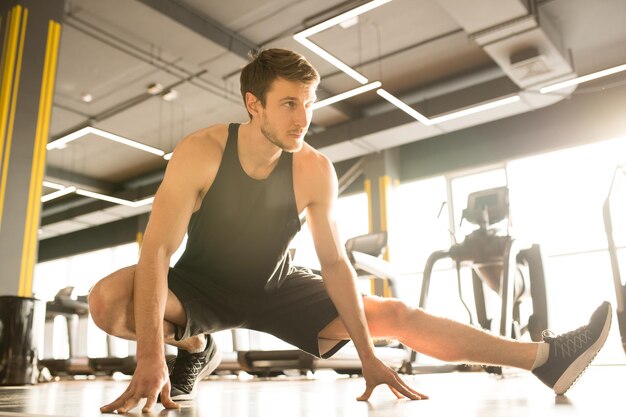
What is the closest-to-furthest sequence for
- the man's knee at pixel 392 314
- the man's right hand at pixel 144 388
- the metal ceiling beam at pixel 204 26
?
1. the man's right hand at pixel 144 388
2. the man's knee at pixel 392 314
3. the metal ceiling beam at pixel 204 26

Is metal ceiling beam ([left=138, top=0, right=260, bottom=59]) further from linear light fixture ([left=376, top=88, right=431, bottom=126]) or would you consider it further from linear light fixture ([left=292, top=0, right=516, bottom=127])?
linear light fixture ([left=376, top=88, right=431, bottom=126])

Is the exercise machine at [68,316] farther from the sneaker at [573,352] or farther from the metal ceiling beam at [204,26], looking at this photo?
the sneaker at [573,352]

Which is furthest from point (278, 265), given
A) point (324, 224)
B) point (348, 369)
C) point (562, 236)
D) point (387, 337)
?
point (562, 236)

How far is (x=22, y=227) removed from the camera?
4.02 metres

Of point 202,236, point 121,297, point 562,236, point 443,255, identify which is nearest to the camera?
point 121,297

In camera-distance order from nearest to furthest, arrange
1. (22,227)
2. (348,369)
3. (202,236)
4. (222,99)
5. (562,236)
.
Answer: (202,236) → (22,227) → (348,369) → (562,236) → (222,99)

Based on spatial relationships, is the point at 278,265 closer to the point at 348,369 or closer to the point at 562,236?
the point at 348,369

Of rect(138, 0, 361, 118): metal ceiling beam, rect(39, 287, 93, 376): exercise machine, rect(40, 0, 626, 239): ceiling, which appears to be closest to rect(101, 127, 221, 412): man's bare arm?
rect(40, 0, 626, 239): ceiling

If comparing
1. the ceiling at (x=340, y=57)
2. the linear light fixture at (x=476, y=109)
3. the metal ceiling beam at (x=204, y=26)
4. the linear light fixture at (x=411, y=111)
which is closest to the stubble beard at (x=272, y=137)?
the ceiling at (x=340, y=57)

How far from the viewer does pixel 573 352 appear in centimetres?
164

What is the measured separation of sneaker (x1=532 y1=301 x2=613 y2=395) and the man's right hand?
3.41ft

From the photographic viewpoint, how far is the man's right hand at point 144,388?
1.31 meters

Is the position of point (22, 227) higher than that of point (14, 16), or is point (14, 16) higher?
point (14, 16)

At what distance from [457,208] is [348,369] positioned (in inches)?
160
